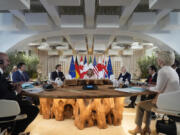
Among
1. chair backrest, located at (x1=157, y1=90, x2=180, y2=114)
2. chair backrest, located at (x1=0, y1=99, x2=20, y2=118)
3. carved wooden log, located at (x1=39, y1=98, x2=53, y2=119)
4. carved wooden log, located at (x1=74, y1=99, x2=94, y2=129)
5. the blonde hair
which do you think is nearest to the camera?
chair backrest, located at (x1=0, y1=99, x2=20, y2=118)

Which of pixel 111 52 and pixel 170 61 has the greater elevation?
pixel 111 52

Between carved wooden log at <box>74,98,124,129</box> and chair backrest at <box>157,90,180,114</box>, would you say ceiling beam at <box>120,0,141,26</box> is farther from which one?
chair backrest at <box>157,90,180,114</box>

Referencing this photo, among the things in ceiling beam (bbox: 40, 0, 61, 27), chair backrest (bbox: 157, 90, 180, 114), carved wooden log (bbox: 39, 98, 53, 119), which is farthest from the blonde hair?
ceiling beam (bbox: 40, 0, 61, 27)

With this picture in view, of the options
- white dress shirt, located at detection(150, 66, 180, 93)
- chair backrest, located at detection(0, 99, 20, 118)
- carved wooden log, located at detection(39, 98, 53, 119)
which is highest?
white dress shirt, located at detection(150, 66, 180, 93)

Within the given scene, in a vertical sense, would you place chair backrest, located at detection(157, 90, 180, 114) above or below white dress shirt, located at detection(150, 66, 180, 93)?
below

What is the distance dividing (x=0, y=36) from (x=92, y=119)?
5331 mm

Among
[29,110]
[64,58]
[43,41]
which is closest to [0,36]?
[43,41]

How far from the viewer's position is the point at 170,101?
1.91 metres

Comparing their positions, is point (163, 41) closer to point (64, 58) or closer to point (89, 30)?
point (89, 30)

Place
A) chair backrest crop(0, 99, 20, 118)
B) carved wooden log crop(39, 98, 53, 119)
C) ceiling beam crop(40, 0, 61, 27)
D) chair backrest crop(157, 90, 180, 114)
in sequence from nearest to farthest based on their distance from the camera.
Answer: chair backrest crop(0, 99, 20, 118)
chair backrest crop(157, 90, 180, 114)
carved wooden log crop(39, 98, 53, 119)
ceiling beam crop(40, 0, 61, 27)

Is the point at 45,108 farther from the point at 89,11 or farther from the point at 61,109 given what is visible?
the point at 89,11

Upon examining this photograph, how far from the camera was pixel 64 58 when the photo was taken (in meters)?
14.1

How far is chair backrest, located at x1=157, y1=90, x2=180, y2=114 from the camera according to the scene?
6.14ft

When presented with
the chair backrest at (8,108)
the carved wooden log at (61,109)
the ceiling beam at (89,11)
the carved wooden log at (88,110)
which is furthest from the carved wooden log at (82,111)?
the ceiling beam at (89,11)
